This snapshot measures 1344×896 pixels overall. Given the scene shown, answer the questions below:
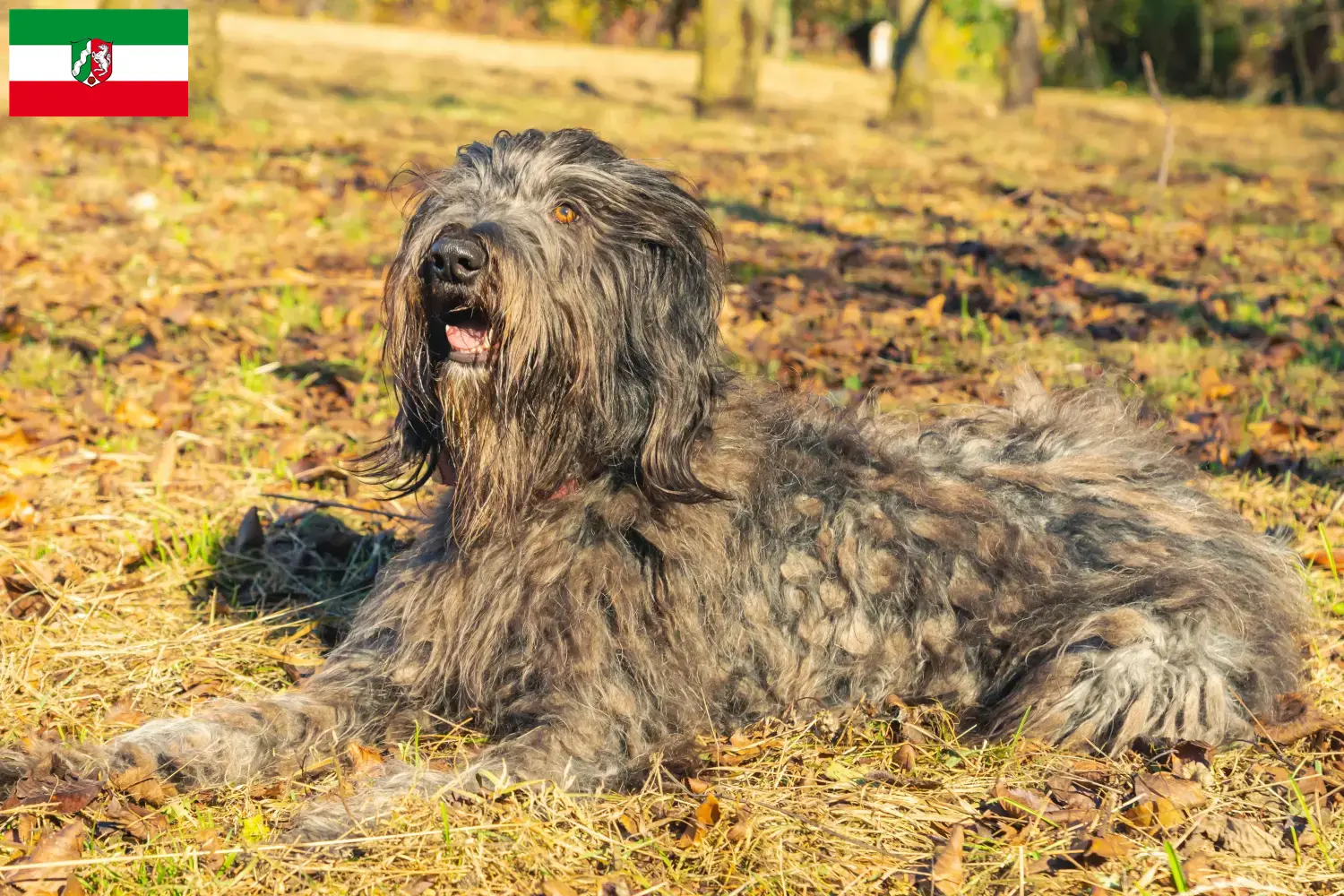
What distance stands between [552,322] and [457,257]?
0.33 meters

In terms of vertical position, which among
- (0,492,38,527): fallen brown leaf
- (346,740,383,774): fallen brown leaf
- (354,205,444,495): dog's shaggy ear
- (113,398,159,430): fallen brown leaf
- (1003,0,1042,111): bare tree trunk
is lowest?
(346,740,383,774): fallen brown leaf

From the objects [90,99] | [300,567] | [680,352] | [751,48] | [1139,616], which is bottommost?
[300,567]

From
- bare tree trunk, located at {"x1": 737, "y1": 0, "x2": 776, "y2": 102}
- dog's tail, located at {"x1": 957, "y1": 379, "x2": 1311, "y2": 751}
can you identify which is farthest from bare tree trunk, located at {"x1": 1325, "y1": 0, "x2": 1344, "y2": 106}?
dog's tail, located at {"x1": 957, "y1": 379, "x2": 1311, "y2": 751}

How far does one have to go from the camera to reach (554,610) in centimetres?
414

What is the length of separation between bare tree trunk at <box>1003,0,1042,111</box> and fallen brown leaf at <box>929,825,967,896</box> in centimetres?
2619

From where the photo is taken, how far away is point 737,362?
472cm

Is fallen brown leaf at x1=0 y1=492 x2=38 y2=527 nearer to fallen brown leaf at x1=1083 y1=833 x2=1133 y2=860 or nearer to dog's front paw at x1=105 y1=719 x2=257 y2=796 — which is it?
dog's front paw at x1=105 y1=719 x2=257 y2=796

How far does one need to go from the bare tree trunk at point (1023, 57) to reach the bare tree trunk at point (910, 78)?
5.71m

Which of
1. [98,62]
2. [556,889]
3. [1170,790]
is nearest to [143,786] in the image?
[556,889]

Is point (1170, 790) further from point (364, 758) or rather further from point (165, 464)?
point (165, 464)

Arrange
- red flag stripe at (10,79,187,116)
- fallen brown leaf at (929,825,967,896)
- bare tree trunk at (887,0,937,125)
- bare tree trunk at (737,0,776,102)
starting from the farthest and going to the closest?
1. bare tree trunk at (737,0,776,102)
2. bare tree trunk at (887,0,937,125)
3. red flag stripe at (10,79,187,116)
4. fallen brown leaf at (929,825,967,896)

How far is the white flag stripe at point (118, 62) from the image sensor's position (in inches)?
516

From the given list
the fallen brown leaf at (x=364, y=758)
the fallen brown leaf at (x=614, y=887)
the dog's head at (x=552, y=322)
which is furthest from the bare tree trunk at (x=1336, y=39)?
the fallen brown leaf at (x=614, y=887)

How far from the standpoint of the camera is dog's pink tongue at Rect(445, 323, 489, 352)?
12.7ft
